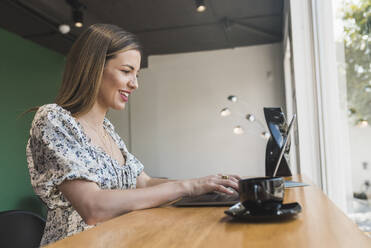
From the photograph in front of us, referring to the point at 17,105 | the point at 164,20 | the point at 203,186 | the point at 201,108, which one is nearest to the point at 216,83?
the point at 201,108

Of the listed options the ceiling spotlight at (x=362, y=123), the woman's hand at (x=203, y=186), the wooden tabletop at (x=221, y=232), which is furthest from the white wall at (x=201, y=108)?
the wooden tabletop at (x=221, y=232)

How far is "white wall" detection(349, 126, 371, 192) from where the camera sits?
1.36 meters

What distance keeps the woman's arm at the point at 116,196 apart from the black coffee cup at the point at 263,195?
1.14ft

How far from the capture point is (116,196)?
1013mm

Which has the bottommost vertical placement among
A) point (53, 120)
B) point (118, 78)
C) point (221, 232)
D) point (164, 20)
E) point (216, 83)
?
point (221, 232)

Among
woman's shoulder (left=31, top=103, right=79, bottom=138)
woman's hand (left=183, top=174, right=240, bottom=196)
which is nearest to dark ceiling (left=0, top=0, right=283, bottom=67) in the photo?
woman's shoulder (left=31, top=103, right=79, bottom=138)

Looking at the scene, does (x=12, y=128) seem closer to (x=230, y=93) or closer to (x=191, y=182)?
(x=230, y=93)

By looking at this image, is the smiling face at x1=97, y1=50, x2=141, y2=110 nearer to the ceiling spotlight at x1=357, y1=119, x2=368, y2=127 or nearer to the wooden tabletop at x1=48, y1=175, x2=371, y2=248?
the wooden tabletop at x1=48, y1=175, x2=371, y2=248

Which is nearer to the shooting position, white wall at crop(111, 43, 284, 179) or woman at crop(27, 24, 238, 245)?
woman at crop(27, 24, 238, 245)

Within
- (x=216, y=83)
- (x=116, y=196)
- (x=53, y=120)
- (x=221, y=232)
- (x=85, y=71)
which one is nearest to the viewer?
(x=221, y=232)

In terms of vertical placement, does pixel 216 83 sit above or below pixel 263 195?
above

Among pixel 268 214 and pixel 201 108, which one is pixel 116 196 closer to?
pixel 268 214

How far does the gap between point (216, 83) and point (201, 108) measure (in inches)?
18.7

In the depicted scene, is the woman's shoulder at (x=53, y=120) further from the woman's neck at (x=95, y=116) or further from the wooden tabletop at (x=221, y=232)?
the wooden tabletop at (x=221, y=232)
